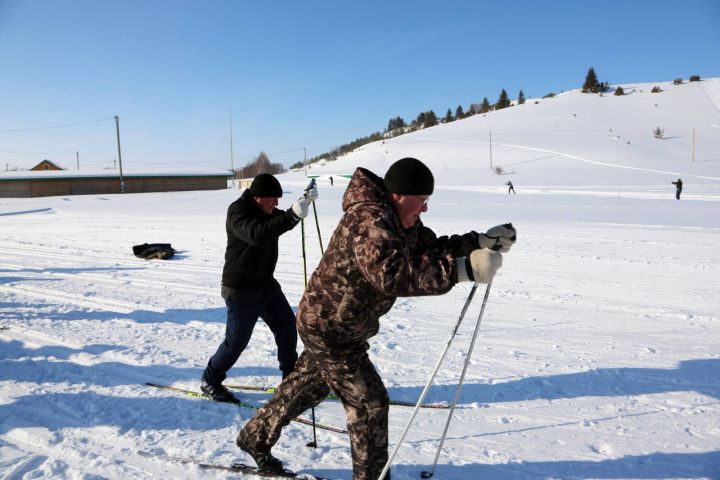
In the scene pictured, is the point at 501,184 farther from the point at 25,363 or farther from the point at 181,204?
the point at 25,363

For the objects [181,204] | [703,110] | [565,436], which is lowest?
[565,436]

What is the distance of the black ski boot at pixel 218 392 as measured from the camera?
3.86 metres

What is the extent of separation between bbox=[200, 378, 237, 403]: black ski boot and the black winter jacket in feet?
3.00

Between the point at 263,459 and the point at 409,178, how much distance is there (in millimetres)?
1986

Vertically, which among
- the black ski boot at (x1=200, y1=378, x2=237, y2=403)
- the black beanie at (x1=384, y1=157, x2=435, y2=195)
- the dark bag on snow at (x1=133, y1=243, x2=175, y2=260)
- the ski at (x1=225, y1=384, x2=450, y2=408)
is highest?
the black beanie at (x1=384, y1=157, x2=435, y2=195)

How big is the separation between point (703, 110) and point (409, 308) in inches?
2811

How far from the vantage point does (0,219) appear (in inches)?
839

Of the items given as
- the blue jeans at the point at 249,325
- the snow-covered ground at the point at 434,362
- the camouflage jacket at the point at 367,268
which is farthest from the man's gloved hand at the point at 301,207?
the snow-covered ground at the point at 434,362

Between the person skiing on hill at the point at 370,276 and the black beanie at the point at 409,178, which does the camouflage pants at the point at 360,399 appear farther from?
the black beanie at the point at 409,178

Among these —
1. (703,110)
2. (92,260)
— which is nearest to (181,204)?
(92,260)

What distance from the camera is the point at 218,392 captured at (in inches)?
153

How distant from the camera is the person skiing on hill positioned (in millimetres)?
1958

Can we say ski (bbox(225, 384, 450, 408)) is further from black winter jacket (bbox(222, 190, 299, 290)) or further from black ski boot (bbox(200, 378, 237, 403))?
black winter jacket (bbox(222, 190, 299, 290))

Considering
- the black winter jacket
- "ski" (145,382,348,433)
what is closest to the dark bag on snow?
"ski" (145,382,348,433)
